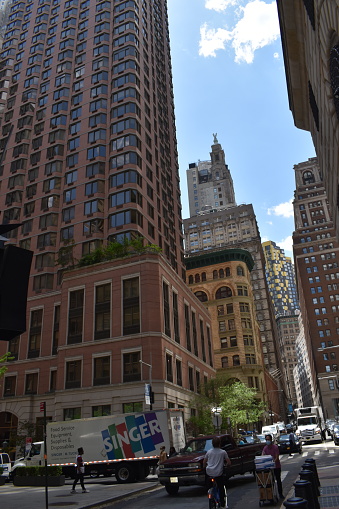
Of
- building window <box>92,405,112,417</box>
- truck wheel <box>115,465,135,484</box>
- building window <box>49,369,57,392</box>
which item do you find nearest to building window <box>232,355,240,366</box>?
building window <box>49,369,57,392</box>

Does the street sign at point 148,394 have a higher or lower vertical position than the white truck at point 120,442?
higher

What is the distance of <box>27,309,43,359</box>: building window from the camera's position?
4793 cm

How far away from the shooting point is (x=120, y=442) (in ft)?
76.6

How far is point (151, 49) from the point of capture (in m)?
75.5

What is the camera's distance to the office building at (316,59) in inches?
460

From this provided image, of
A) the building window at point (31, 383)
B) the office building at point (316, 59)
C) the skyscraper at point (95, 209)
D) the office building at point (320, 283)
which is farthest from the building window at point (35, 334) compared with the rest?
the office building at point (320, 283)

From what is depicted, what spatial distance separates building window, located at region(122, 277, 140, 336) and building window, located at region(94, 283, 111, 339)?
1.91m

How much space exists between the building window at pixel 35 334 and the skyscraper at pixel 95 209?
0.13 metres

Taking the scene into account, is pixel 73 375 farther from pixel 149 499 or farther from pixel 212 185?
pixel 212 185

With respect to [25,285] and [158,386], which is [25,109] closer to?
[158,386]

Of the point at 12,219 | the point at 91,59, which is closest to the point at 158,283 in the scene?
the point at 12,219

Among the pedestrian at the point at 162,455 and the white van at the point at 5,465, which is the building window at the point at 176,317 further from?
the pedestrian at the point at 162,455

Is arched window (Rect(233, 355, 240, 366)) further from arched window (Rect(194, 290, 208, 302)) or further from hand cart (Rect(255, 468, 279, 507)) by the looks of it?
hand cart (Rect(255, 468, 279, 507))

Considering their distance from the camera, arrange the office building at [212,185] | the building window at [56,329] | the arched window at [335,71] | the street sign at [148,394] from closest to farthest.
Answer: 1. the arched window at [335,71]
2. the street sign at [148,394]
3. the building window at [56,329]
4. the office building at [212,185]
